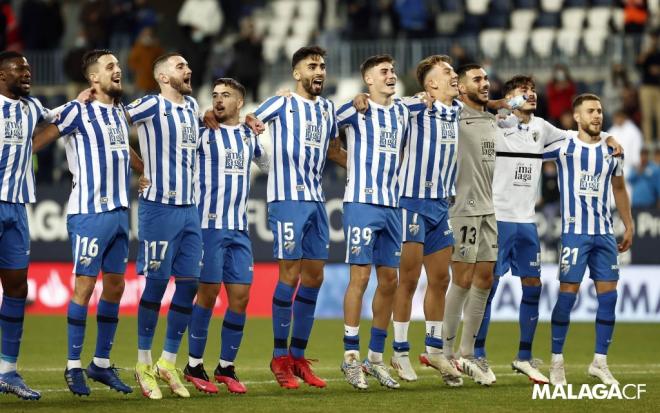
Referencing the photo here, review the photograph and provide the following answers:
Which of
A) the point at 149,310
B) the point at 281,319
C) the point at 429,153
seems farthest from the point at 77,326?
the point at 429,153

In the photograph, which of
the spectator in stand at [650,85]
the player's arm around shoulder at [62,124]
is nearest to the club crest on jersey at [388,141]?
the player's arm around shoulder at [62,124]

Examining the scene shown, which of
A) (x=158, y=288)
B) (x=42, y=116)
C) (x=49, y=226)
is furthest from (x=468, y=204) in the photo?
(x=49, y=226)

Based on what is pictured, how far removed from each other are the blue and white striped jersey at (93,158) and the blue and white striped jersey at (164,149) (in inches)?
10.4

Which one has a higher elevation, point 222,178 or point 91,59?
point 91,59

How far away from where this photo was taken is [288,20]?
90.2 ft

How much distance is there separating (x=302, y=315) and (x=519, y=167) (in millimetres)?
2785

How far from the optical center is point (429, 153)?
477 inches

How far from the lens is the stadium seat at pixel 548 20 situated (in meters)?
25.4

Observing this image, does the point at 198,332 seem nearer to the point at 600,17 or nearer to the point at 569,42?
the point at 569,42

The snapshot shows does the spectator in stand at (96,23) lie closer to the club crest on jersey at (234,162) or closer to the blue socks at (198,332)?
the club crest on jersey at (234,162)

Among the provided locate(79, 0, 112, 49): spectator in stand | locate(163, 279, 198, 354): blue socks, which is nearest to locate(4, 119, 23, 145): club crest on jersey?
locate(163, 279, 198, 354): blue socks

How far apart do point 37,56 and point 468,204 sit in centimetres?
1559

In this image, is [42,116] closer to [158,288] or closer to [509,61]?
[158,288]

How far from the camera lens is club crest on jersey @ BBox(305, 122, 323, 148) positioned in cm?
1157
